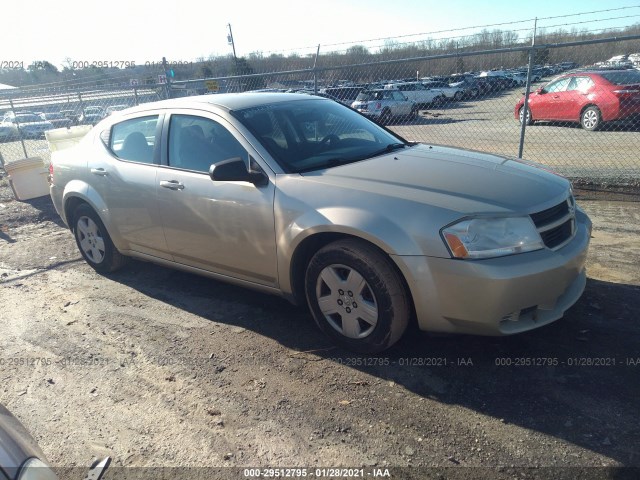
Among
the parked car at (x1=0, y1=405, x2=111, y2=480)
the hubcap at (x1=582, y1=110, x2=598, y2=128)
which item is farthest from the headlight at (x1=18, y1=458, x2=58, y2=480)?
the hubcap at (x1=582, y1=110, x2=598, y2=128)

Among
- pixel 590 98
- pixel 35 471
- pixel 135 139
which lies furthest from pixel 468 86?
pixel 35 471

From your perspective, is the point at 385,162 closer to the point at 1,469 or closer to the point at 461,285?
the point at 461,285

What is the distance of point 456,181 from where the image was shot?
10.7ft

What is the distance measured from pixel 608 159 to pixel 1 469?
33.9 ft

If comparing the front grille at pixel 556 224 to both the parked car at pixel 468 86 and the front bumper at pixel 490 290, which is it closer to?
the front bumper at pixel 490 290

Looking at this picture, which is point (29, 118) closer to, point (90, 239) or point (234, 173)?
point (90, 239)

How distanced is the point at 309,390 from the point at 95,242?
3.18 metres

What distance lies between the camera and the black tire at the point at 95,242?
198 inches

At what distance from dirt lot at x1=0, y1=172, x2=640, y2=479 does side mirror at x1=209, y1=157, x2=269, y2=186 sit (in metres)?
1.18

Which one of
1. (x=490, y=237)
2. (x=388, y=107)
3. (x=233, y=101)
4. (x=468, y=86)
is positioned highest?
(x=233, y=101)

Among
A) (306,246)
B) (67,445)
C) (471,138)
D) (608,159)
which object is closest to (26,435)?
(67,445)

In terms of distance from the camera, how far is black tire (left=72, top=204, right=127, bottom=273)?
5.02 meters

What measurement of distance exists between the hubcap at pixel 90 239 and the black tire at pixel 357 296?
8.91 ft

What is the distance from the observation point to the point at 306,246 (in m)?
3.43
